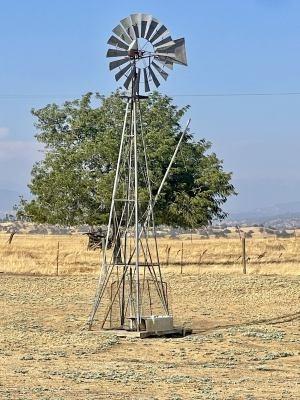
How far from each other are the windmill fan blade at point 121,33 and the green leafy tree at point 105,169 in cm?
2000

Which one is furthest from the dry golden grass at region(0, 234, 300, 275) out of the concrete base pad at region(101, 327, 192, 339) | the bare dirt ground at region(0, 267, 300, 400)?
the concrete base pad at region(101, 327, 192, 339)

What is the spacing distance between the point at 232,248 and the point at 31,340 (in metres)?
16.9

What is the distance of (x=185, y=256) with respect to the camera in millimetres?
35281

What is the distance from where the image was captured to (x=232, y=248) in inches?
1393

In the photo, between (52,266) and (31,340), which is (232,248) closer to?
(52,266)

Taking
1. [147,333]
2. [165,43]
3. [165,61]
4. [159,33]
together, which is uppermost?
[159,33]

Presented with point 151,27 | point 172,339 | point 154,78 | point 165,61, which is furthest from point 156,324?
point 151,27

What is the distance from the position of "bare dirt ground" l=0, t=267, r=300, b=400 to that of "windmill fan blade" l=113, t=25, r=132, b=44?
588cm

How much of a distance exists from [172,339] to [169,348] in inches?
48.1

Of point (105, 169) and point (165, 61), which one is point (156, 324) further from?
point (105, 169)

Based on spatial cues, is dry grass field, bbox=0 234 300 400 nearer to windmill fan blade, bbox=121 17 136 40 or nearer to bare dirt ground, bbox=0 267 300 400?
bare dirt ground, bbox=0 267 300 400

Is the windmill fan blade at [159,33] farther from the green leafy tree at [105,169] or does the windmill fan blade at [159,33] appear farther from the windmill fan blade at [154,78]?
the green leafy tree at [105,169]

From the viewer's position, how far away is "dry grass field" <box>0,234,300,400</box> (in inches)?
558

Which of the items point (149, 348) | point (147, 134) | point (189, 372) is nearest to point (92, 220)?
point (147, 134)
